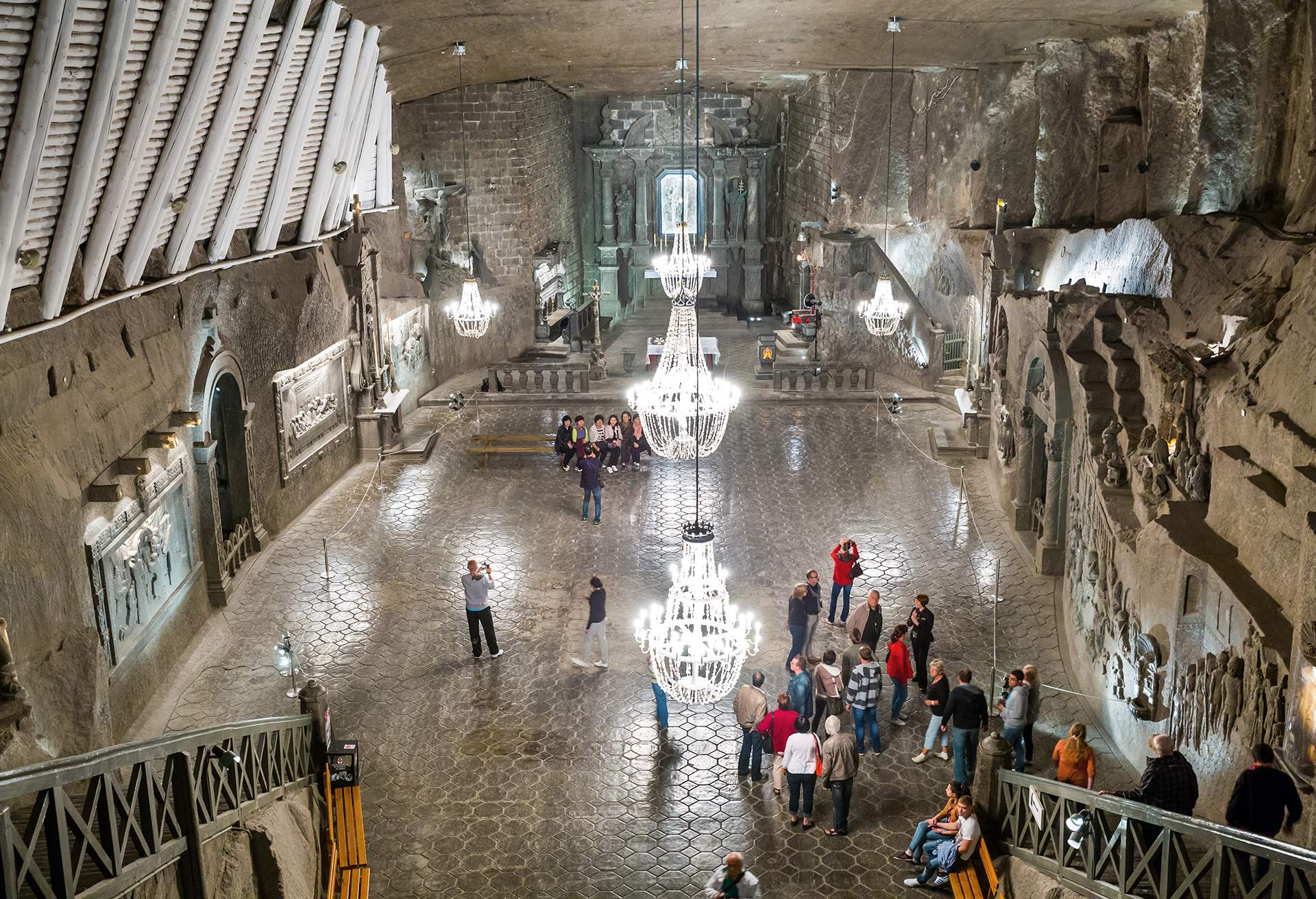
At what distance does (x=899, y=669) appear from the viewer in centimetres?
1070

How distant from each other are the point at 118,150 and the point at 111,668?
437cm

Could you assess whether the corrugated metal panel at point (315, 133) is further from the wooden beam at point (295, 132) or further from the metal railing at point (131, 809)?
the metal railing at point (131, 809)

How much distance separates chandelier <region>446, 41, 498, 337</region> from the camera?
2048 cm

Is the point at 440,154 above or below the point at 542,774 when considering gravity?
above

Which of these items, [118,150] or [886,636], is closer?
[118,150]

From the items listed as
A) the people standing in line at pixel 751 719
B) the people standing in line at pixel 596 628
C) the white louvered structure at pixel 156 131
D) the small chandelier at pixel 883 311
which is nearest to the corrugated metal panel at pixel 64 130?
the white louvered structure at pixel 156 131

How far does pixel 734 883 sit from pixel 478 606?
496 cm

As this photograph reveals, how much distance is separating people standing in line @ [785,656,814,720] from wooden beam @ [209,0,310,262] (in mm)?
6845

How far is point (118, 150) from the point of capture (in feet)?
29.5

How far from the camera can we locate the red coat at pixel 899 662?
35.0 ft

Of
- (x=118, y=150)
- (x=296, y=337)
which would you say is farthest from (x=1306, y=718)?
(x=296, y=337)

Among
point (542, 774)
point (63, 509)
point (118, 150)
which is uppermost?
point (118, 150)

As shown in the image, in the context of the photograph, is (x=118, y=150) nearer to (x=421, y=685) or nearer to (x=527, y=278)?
(x=421, y=685)

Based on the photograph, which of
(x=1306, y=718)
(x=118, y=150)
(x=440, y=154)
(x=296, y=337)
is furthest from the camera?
(x=440, y=154)
